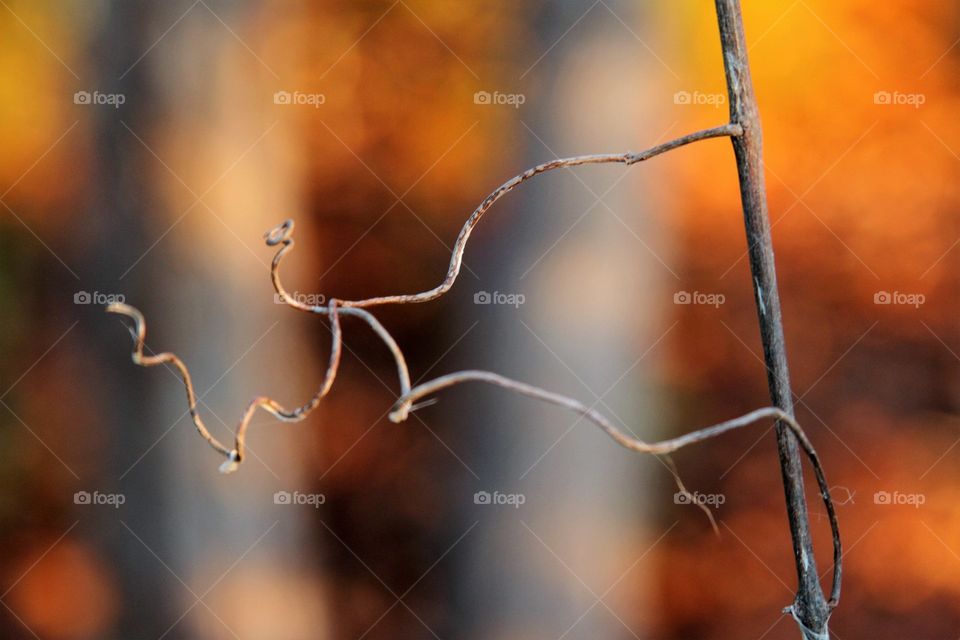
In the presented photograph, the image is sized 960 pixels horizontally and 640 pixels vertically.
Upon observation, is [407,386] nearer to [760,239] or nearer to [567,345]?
[760,239]

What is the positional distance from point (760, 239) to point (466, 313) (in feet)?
1.57

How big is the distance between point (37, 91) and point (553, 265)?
1.85 ft

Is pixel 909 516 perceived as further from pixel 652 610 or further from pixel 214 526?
pixel 214 526

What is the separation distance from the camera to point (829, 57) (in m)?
0.71

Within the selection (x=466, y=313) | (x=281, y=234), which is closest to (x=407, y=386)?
(x=281, y=234)

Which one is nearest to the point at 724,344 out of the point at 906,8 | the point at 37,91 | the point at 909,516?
the point at 909,516

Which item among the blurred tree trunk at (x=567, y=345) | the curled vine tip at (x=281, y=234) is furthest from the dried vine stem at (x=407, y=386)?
the blurred tree trunk at (x=567, y=345)

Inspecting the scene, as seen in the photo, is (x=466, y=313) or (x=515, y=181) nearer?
(x=515, y=181)

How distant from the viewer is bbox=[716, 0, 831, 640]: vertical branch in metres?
0.31

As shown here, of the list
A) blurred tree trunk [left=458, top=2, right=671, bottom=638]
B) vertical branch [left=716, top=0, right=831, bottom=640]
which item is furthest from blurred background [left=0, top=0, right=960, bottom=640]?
vertical branch [left=716, top=0, right=831, bottom=640]

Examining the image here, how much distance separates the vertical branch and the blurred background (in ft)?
1.40

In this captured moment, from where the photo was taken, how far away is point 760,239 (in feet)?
1.03

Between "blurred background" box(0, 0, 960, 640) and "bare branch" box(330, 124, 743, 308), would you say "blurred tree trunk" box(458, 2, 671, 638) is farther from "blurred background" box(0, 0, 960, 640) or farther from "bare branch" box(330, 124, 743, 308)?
"bare branch" box(330, 124, 743, 308)

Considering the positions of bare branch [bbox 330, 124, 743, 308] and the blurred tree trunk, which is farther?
the blurred tree trunk
